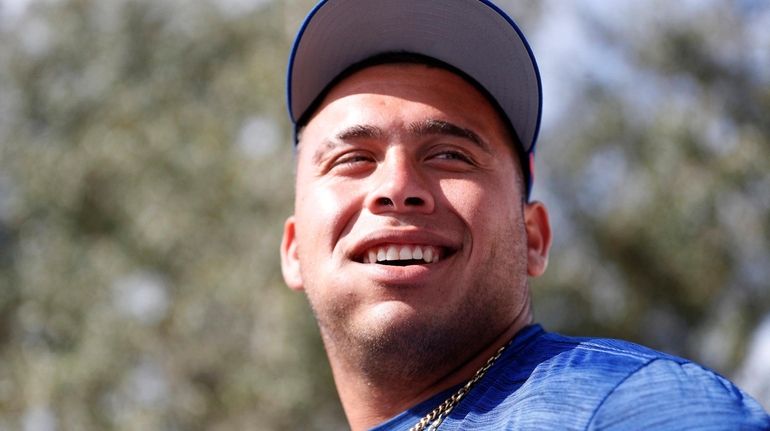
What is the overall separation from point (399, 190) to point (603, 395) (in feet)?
2.56

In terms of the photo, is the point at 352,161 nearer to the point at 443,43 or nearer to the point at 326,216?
the point at 326,216

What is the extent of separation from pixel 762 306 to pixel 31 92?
44.3 feet

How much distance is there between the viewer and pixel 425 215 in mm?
2350

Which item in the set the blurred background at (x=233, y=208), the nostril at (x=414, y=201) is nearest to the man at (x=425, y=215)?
the nostril at (x=414, y=201)

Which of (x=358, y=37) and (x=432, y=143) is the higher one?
(x=358, y=37)

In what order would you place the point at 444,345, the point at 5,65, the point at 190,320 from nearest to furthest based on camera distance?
the point at 444,345 < the point at 190,320 < the point at 5,65

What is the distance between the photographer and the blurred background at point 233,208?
14.7 m

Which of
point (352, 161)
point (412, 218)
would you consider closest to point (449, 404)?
point (412, 218)

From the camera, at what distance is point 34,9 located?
18359mm

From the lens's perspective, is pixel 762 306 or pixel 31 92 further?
pixel 31 92

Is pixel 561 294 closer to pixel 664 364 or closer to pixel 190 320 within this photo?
pixel 190 320

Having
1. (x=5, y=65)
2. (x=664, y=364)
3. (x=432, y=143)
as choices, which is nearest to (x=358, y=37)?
(x=432, y=143)

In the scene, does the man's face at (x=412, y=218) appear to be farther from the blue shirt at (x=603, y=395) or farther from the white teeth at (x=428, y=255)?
the blue shirt at (x=603, y=395)

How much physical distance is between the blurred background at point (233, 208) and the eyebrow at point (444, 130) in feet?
34.2
